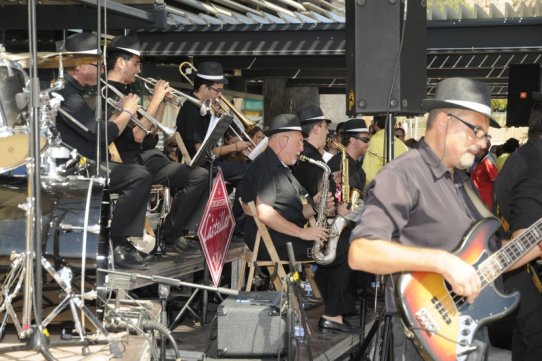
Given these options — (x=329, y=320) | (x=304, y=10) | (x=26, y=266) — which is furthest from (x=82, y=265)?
(x=304, y=10)

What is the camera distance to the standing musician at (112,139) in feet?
20.9

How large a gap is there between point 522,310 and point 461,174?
1715mm

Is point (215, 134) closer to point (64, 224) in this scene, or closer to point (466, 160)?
point (64, 224)

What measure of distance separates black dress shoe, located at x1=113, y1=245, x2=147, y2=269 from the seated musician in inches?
40.5

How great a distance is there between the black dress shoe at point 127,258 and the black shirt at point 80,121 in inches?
32.5

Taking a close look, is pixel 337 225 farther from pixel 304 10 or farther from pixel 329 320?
pixel 304 10

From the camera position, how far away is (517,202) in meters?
5.69

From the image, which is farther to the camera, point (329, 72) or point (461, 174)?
point (329, 72)

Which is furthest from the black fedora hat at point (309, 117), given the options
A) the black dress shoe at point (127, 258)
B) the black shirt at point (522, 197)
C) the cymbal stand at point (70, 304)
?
the cymbal stand at point (70, 304)

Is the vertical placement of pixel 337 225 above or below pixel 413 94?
below

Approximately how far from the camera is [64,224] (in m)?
5.23

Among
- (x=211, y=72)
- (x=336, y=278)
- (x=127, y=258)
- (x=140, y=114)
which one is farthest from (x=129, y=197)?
(x=336, y=278)

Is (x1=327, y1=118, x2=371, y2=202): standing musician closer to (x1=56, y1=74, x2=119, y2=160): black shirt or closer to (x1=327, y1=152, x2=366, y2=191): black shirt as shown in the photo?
(x1=327, y1=152, x2=366, y2=191): black shirt

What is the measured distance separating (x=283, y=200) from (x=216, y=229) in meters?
0.63
